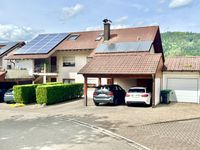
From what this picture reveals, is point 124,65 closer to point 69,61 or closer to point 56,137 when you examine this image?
point 56,137

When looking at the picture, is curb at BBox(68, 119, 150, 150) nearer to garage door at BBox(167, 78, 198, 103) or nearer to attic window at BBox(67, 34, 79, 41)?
garage door at BBox(167, 78, 198, 103)

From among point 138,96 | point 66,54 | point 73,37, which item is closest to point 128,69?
point 138,96

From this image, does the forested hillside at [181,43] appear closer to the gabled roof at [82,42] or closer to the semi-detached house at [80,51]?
the gabled roof at [82,42]

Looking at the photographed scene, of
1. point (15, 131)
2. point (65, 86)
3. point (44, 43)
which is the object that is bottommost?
point (15, 131)

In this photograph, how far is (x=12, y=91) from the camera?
29.4 m

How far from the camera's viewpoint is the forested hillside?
104119 millimetres

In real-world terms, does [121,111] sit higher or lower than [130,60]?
lower

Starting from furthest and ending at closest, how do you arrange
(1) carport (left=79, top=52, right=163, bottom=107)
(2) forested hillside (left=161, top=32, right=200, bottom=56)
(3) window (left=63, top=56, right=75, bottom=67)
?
1. (2) forested hillside (left=161, top=32, right=200, bottom=56)
2. (3) window (left=63, top=56, right=75, bottom=67)
3. (1) carport (left=79, top=52, right=163, bottom=107)

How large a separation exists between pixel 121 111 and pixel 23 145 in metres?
10.1

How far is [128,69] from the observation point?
23312mm

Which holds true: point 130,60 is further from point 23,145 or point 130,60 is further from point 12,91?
point 23,145

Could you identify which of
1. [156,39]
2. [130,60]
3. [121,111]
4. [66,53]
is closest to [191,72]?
[130,60]

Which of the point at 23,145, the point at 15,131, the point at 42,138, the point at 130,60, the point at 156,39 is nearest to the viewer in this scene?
the point at 23,145

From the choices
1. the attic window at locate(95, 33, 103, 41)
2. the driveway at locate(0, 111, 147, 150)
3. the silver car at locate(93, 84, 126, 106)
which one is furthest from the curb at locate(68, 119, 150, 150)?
the attic window at locate(95, 33, 103, 41)
